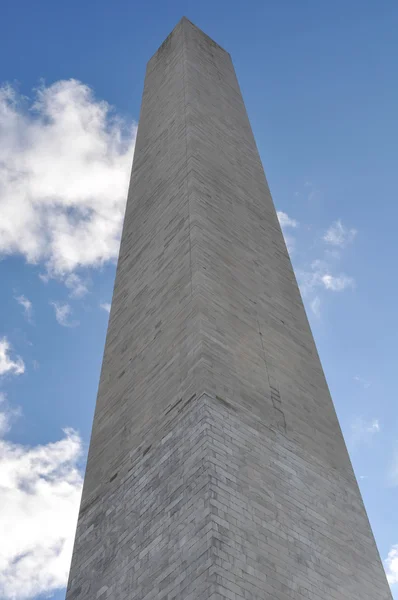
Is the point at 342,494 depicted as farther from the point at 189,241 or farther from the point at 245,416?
the point at 189,241

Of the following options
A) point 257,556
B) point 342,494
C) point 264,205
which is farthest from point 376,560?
point 264,205

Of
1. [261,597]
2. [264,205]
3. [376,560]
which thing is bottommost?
[261,597]

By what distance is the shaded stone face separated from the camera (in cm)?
1054

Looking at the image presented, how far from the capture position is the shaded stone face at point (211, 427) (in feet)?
34.6

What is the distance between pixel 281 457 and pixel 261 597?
2877 mm

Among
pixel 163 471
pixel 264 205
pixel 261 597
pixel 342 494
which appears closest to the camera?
pixel 261 597

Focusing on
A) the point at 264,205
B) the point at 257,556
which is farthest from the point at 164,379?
the point at 264,205

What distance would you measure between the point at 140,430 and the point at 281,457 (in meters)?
2.44

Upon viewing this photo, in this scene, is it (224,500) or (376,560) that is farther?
(376,560)

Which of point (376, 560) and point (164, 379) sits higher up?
point (164, 379)

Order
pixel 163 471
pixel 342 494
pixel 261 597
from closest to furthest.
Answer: pixel 261 597, pixel 163 471, pixel 342 494

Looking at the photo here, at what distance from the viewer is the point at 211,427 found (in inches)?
456

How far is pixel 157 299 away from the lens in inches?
611

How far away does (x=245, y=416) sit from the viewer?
1236cm
